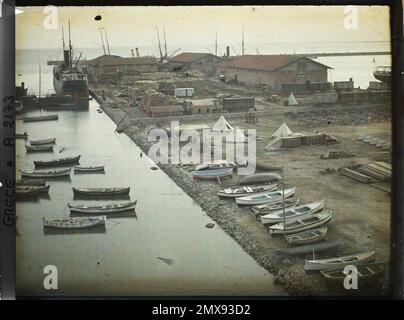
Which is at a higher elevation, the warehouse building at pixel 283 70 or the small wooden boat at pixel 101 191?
the warehouse building at pixel 283 70

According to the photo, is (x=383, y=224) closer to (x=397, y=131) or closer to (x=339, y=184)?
(x=339, y=184)

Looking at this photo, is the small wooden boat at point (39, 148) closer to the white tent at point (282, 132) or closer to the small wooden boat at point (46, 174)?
the small wooden boat at point (46, 174)

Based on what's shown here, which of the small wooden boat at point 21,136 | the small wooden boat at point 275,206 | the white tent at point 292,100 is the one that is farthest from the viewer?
the white tent at point 292,100

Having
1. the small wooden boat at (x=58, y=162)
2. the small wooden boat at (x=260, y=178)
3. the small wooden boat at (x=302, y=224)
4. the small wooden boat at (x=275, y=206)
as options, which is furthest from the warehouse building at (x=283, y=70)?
the small wooden boat at (x=58, y=162)

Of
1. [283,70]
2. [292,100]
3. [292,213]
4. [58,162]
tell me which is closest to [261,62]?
[283,70]

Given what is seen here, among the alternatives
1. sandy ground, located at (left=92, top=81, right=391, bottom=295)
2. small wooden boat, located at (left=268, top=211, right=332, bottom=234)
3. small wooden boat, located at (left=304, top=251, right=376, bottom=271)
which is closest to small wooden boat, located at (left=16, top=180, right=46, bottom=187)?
sandy ground, located at (left=92, top=81, right=391, bottom=295)
